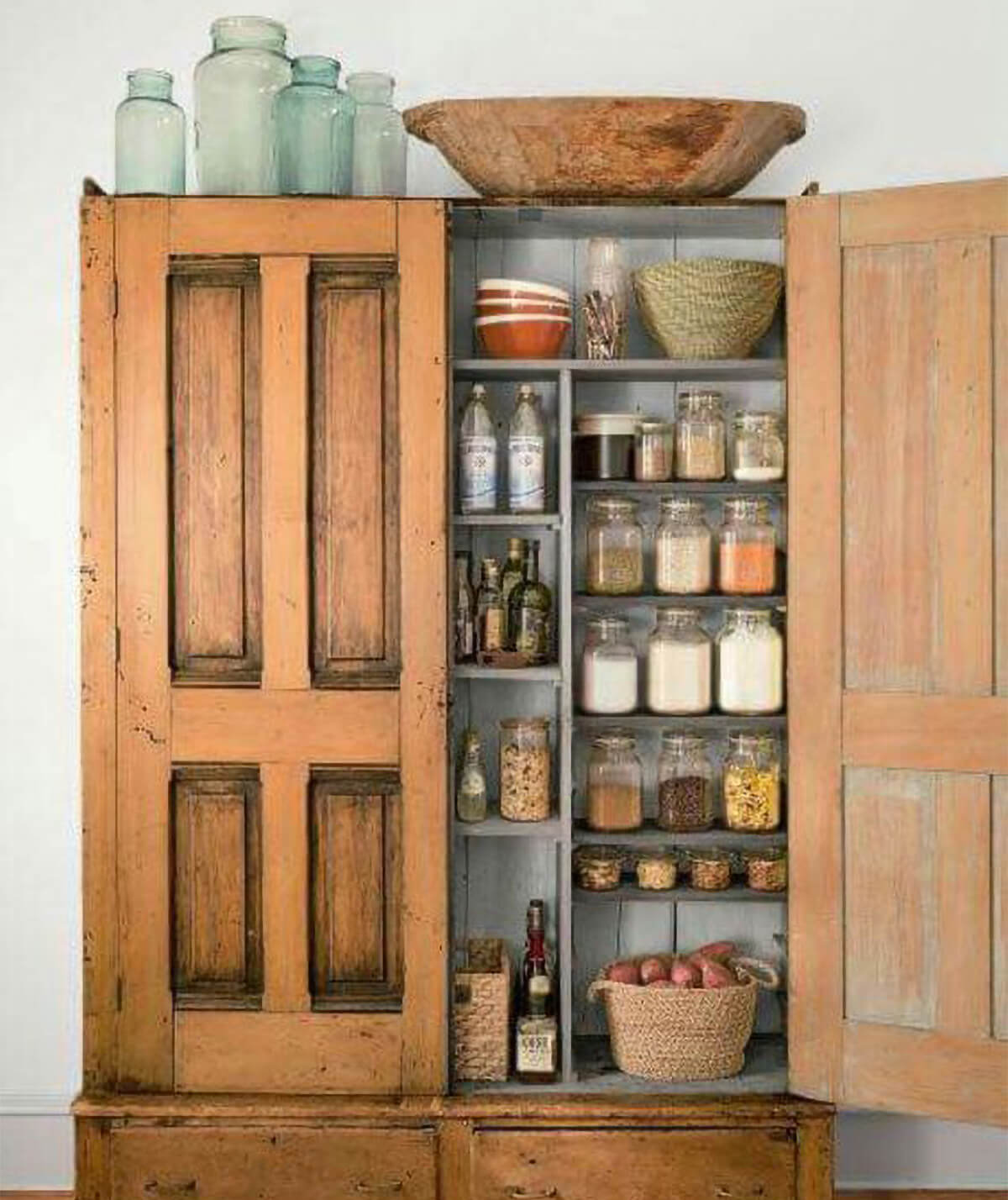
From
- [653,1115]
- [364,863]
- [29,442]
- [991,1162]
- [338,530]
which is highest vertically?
[29,442]

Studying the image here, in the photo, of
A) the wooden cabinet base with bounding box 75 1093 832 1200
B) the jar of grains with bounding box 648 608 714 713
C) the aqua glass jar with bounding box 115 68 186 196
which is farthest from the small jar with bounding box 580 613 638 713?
the aqua glass jar with bounding box 115 68 186 196

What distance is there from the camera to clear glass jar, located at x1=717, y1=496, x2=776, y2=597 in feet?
9.80

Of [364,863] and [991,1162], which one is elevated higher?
[364,863]

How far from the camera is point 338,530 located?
9.30ft

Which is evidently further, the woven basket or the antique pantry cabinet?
the woven basket

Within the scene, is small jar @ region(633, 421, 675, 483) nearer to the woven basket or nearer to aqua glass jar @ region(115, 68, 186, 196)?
the woven basket

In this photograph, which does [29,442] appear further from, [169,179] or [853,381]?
[853,381]

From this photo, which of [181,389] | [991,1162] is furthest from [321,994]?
[991,1162]

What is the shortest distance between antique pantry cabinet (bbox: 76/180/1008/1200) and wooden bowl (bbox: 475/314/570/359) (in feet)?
0.67

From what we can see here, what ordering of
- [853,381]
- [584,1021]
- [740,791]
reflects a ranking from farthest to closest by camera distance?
[584,1021] → [740,791] → [853,381]

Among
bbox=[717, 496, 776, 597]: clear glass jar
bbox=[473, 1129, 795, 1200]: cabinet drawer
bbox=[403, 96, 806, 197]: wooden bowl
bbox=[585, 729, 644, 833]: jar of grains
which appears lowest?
bbox=[473, 1129, 795, 1200]: cabinet drawer

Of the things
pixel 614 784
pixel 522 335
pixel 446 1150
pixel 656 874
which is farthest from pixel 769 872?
pixel 522 335

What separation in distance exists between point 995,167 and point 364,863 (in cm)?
208

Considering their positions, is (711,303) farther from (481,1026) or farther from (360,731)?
(481,1026)
